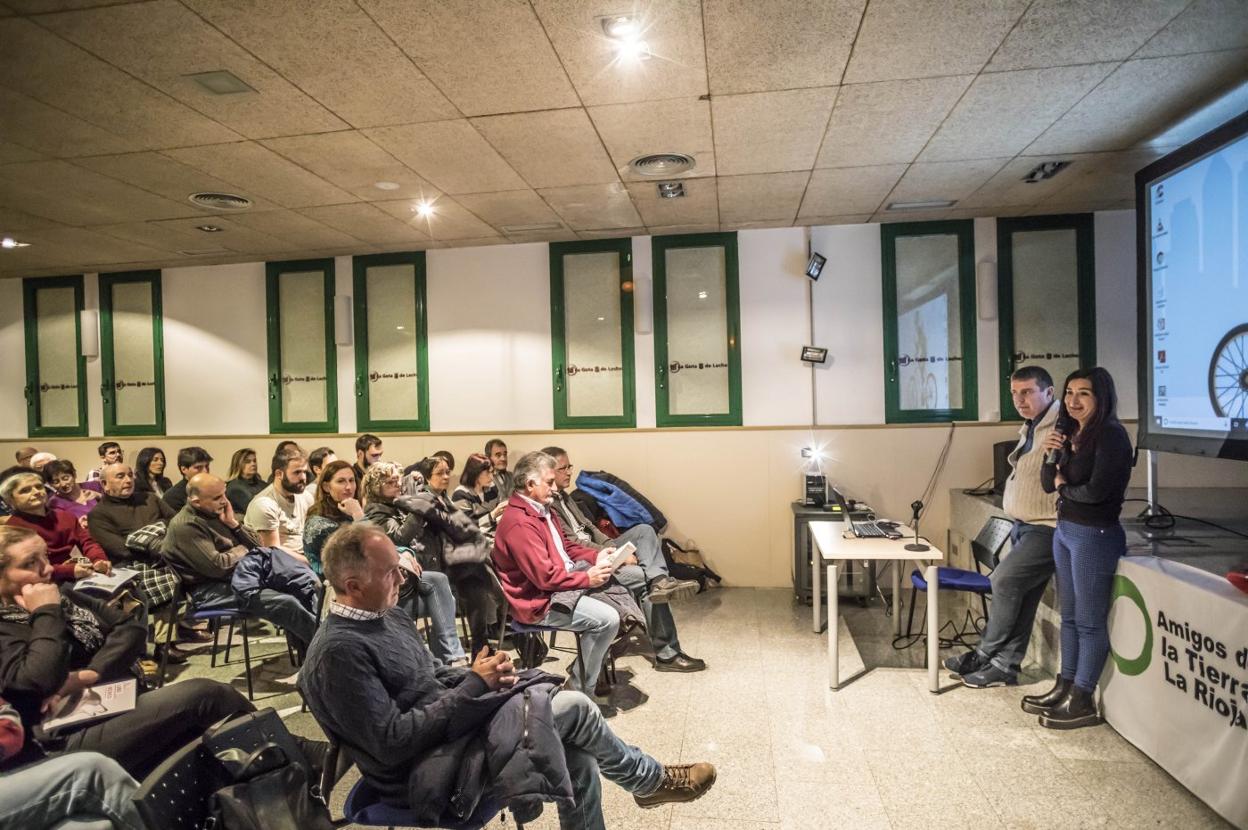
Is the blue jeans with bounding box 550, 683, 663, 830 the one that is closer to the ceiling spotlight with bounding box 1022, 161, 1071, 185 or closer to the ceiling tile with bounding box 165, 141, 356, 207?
the ceiling tile with bounding box 165, 141, 356, 207

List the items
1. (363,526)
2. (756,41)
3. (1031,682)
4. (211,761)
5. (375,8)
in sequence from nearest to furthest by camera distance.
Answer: (211,761), (363,526), (375,8), (756,41), (1031,682)

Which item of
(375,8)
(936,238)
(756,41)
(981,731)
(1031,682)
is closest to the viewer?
(375,8)

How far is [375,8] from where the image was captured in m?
2.56

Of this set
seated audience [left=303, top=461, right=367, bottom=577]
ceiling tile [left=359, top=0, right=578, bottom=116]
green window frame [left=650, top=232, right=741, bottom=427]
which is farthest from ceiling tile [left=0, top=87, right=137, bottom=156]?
green window frame [left=650, top=232, right=741, bottom=427]

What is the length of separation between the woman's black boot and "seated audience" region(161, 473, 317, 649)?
12.2ft

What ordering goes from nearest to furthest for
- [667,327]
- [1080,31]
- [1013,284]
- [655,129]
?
[1080,31] → [655,129] → [1013,284] → [667,327]

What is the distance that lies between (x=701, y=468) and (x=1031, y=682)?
300 cm

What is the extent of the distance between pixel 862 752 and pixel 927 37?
311cm

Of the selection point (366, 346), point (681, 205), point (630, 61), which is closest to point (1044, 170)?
point (681, 205)

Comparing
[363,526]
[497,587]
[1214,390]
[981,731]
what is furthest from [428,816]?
[1214,390]

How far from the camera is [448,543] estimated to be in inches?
147

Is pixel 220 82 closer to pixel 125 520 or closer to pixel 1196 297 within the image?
pixel 125 520

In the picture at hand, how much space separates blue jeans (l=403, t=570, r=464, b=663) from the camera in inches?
140

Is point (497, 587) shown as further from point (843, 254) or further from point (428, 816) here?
point (843, 254)
